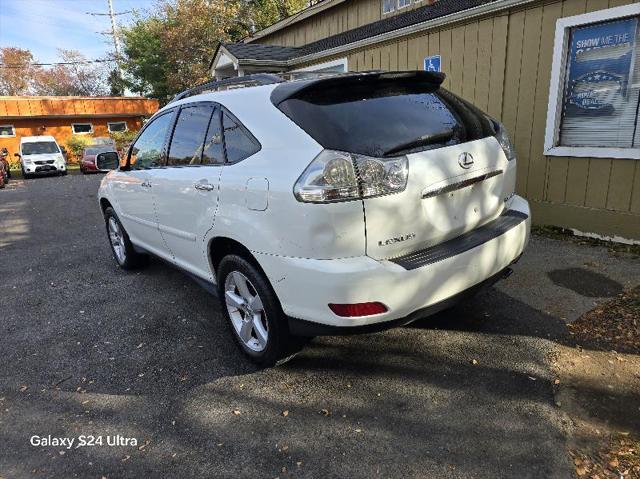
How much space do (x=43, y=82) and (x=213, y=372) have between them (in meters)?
63.5

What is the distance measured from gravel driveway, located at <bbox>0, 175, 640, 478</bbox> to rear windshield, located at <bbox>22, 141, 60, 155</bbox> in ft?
68.3

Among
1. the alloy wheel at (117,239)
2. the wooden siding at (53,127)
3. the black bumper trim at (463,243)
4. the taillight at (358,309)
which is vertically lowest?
the alloy wheel at (117,239)

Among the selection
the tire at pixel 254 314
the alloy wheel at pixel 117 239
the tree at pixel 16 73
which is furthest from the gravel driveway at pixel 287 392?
the tree at pixel 16 73

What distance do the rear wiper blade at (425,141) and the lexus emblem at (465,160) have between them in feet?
0.46

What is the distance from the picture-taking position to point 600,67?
211 inches

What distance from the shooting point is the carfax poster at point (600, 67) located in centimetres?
510

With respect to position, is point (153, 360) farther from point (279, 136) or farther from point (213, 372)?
point (279, 136)

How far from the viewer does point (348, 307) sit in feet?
7.59

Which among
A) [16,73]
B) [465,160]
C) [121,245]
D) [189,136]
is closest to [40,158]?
[121,245]

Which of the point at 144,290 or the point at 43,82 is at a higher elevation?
the point at 43,82

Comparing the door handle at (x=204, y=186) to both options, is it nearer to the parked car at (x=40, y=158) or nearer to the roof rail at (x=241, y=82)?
the roof rail at (x=241, y=82)

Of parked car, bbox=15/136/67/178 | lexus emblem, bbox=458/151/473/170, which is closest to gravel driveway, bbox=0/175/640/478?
lexus emblem, bbox=458/151/473/170

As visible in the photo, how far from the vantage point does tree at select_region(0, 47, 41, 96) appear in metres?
50.9

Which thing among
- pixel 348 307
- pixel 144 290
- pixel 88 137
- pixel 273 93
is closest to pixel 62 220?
pixel 144 290
